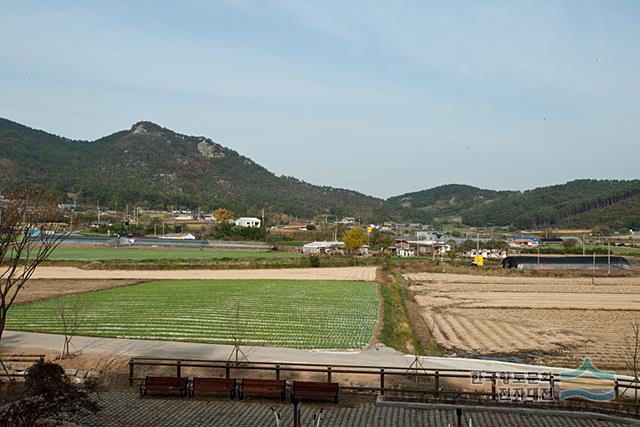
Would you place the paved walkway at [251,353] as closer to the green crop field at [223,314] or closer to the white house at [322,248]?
the green crop field at [223,314]

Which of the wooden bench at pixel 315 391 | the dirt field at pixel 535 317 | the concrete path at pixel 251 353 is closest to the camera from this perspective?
A: the wooden bench at pixel 315 391

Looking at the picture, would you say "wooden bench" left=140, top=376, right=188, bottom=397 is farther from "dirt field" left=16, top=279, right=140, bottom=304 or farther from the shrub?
the shrub

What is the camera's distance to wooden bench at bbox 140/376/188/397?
17375 millimetres

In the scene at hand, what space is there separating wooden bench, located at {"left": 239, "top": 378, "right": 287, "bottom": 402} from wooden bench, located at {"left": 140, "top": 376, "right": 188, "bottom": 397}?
1.73 m

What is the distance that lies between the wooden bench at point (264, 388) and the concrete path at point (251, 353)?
16.8ft

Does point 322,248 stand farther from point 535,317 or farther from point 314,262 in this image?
point 535,317

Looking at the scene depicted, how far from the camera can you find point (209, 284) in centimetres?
5472

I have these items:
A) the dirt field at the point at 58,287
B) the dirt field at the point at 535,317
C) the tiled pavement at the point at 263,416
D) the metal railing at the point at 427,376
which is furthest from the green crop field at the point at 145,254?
the tiled pavement at the point at 263,416

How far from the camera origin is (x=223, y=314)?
3575 centimetres

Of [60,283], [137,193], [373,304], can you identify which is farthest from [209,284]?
[137,193]

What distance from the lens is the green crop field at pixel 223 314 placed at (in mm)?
28500

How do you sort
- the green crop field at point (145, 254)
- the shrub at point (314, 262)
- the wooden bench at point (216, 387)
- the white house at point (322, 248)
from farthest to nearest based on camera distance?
1. the white house at point (322, 248)
2. the green crop field at point (145, 254)
3. the shrub at point (314, 262)
4. the wooden bench at point (216, 387)

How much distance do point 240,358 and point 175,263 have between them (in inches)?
2071

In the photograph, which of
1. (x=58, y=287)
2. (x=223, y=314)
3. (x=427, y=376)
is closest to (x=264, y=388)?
(x=427, y=376)
